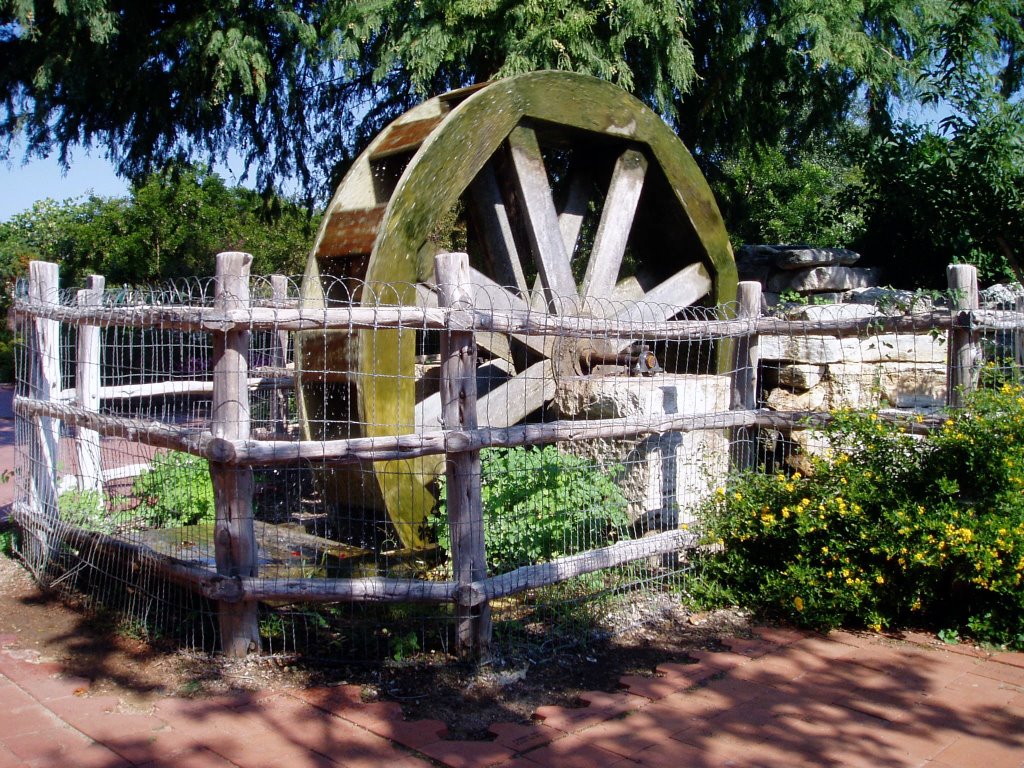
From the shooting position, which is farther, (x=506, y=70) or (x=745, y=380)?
(x=506, y=70)

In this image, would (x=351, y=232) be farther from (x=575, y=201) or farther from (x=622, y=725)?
(x=622, y=725)

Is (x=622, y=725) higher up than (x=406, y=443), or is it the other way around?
(x=406, y=443)

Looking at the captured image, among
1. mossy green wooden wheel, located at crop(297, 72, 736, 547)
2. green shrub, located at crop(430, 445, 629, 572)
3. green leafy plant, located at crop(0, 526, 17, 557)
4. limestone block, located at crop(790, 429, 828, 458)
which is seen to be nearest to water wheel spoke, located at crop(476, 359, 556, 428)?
mossy green wooden wheel, located at crop(297, 72, 736, 547)

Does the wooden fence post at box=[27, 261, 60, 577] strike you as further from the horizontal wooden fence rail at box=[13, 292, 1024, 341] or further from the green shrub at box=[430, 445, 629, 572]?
the green shrub at box=[430, 445, 629, 572]

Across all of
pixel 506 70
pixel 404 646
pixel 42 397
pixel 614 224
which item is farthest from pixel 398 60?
pixel 404 646

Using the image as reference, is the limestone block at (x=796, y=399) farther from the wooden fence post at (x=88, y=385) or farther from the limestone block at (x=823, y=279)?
the wooden fence post at (x=88, y=385)

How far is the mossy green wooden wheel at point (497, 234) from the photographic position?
5.21 meters

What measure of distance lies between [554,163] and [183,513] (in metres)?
4.64

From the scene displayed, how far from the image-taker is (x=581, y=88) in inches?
237

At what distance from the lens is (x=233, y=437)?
3410 mm

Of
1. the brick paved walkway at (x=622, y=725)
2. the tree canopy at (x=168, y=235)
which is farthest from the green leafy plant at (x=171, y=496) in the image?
the tree canopy at (x=168, y=235)

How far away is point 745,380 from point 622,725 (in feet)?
7.50

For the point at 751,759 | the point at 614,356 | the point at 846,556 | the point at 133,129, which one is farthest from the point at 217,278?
the point at 133,129

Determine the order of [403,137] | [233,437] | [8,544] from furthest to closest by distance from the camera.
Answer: [403,137] < [8,544] < [233,437]
